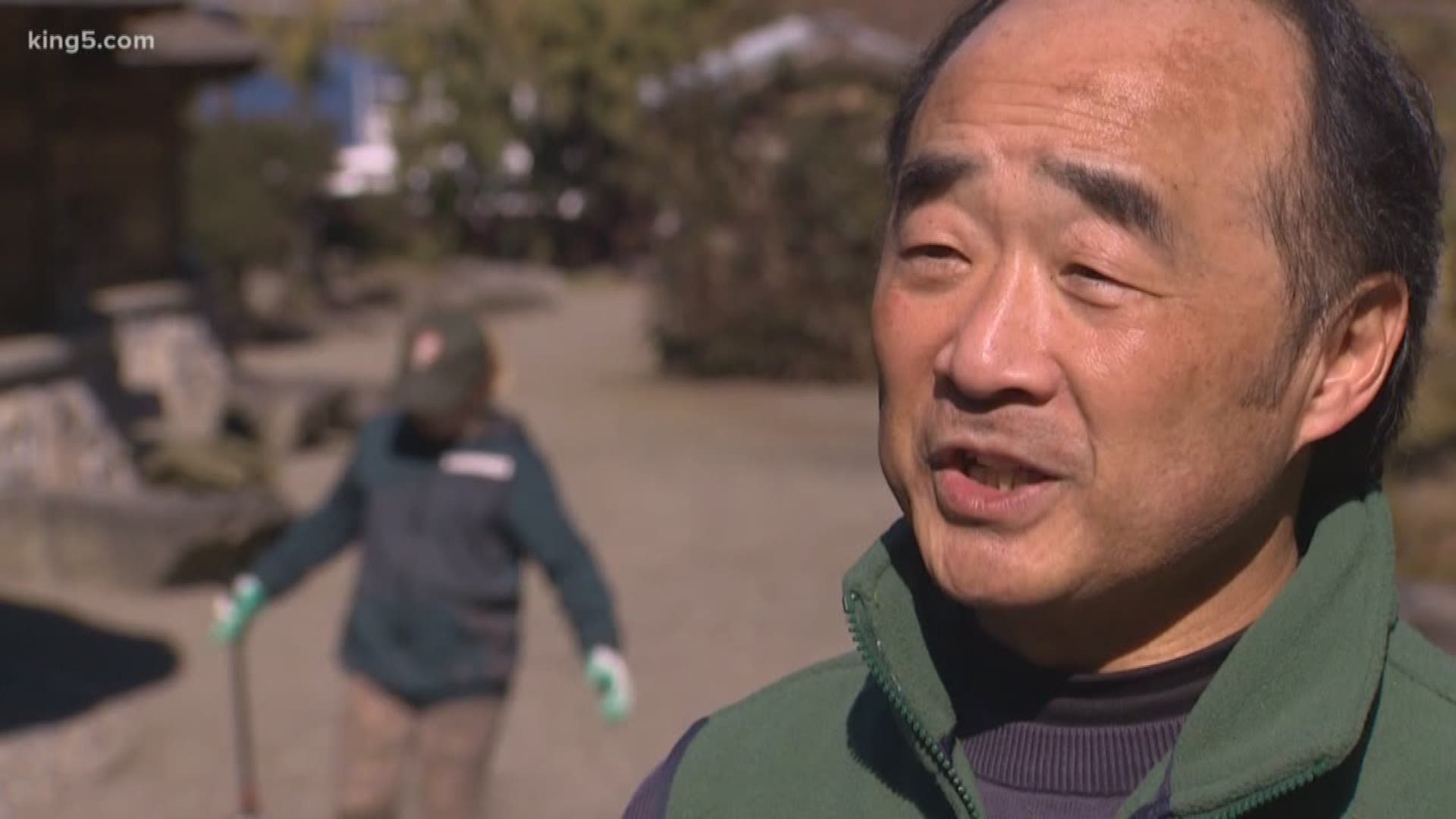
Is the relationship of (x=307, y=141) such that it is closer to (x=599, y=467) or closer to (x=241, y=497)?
(x=599, y=467)

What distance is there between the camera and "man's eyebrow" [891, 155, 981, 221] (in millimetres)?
1571

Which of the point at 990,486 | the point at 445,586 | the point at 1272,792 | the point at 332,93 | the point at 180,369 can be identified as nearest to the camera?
the point at 1272,792

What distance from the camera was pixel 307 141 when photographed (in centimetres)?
2531

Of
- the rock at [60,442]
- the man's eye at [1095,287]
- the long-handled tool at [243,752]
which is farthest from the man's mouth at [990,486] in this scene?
the rock at [60,442]

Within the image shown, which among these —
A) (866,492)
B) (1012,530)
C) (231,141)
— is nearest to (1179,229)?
(1012,530)

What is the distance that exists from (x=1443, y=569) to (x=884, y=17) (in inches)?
1016

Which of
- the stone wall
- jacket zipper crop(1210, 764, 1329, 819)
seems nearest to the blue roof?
the stone wall

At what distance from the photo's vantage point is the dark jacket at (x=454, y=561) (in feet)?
16.7

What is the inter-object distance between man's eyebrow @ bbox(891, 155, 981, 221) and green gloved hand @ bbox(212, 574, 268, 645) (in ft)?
13.6

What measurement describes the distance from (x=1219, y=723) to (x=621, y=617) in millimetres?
7628

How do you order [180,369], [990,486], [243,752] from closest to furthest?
1. [990,486]
2. [243,752]
3. [180,369]

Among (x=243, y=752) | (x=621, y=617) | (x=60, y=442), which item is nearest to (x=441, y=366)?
(x=243, y=752)

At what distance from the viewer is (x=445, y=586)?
509cm

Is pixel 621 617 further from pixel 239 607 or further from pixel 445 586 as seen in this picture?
pixel 445 586
